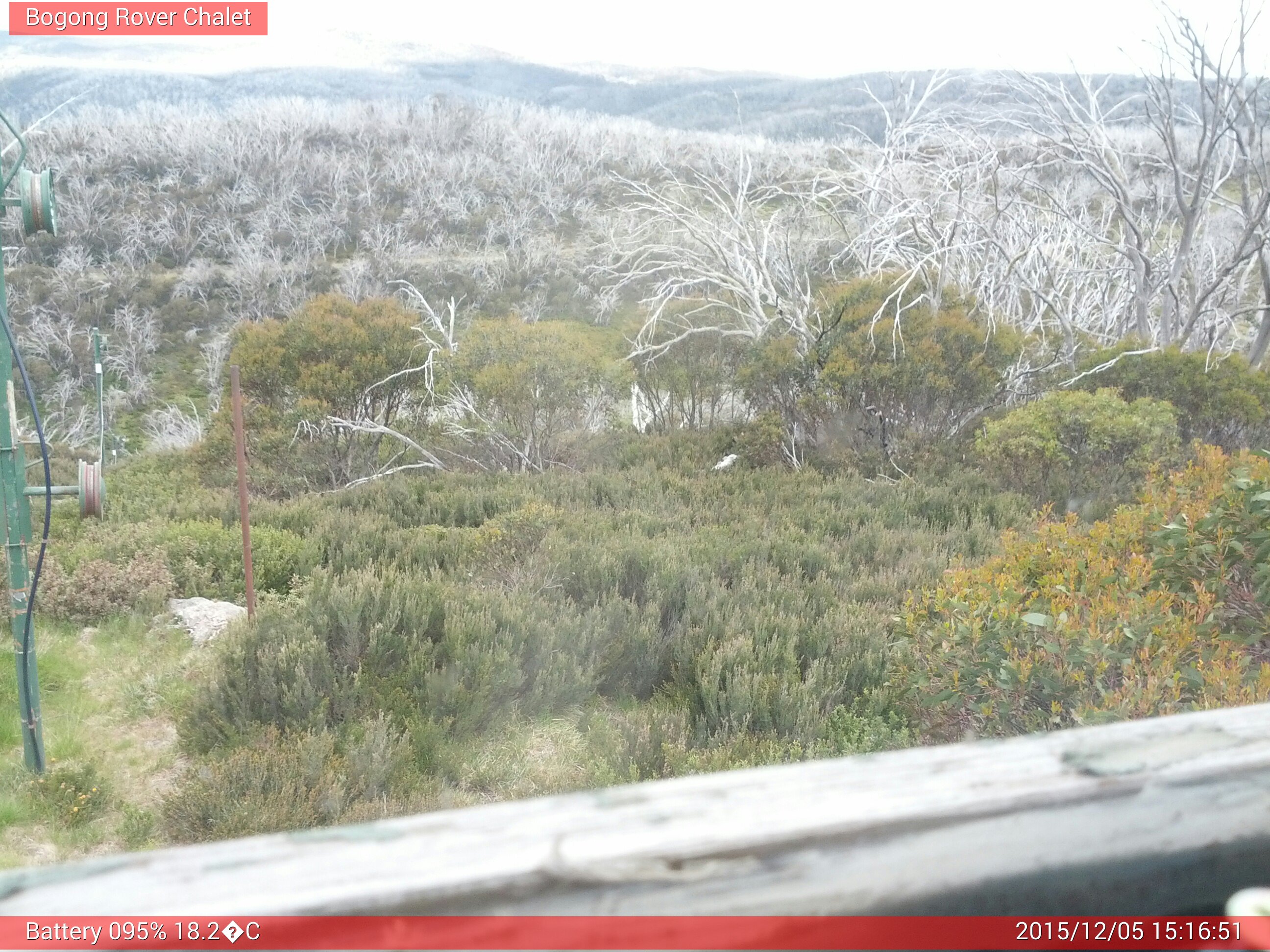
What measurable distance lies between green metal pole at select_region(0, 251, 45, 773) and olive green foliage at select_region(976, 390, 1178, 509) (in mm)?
6758

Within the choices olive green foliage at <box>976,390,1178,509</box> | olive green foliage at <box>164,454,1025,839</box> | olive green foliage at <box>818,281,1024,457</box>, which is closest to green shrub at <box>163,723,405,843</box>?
olive green foliage at <box>164,454,1025,839</box>

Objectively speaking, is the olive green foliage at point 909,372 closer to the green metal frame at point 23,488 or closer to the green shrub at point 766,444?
the green shrub at point 766,444

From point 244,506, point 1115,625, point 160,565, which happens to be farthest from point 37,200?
point 1115,625

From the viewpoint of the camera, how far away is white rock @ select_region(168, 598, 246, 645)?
16.9 feet

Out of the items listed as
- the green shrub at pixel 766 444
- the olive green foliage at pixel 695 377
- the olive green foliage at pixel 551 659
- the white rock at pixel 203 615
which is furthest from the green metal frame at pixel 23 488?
the olive green foliage at pixel 695 377

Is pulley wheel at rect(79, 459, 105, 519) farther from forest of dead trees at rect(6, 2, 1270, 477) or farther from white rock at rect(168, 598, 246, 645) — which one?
forest of dead trees at rect(6, 2, 1270, 477)

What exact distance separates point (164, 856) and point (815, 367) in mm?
Result: 8914

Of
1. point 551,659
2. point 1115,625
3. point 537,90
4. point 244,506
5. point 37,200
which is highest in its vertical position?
point 537,90

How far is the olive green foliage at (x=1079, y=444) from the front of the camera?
7461 millimetres

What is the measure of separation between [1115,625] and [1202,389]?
663 cm

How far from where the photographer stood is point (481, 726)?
3.97 metres

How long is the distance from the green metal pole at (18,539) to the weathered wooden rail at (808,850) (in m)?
3.34

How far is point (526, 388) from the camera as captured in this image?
9.34m

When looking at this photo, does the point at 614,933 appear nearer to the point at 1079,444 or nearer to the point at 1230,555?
the point at 1230,555
